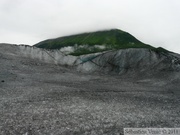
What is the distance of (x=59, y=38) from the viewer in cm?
16050

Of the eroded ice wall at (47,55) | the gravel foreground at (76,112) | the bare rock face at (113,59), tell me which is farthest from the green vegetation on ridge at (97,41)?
the gravel foreground at (76,112)

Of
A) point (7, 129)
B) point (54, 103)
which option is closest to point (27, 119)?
point (7, 129)

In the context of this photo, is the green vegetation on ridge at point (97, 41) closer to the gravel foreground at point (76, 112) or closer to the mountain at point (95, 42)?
the mountain at point (95, 42)

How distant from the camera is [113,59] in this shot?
69.9 m

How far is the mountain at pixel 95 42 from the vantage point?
120875 mm

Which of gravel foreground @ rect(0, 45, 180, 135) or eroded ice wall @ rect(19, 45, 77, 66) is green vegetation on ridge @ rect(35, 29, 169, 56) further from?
gravel foreground @ rect(0, 45, 180, 135)

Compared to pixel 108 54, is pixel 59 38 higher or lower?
higher

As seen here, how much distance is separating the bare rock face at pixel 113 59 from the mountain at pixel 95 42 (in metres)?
38.2

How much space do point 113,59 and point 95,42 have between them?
64209 millimetres

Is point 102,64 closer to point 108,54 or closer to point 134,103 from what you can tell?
point 108,54

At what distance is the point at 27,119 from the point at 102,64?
176 ft

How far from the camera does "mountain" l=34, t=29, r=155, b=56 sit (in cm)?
12088

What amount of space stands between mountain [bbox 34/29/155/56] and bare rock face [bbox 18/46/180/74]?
125ft

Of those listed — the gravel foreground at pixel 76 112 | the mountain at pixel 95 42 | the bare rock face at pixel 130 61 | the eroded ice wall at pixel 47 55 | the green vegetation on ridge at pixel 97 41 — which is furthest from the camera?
the green vegetation on ridge at pixel 97 41
